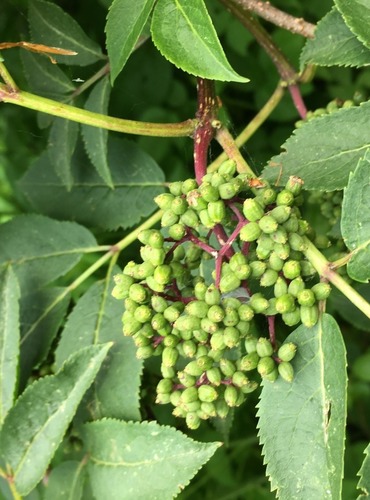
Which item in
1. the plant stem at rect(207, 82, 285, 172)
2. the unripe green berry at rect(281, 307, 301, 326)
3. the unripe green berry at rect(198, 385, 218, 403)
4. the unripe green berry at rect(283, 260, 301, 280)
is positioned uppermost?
the plant stem at rect(207, 82, 285, 172)

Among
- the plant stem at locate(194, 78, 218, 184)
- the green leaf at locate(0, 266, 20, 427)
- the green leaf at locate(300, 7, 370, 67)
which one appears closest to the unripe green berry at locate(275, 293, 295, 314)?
the plant stem at locate(194, 78, 218, 184)

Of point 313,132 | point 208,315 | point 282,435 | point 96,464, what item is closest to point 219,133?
point 313,132

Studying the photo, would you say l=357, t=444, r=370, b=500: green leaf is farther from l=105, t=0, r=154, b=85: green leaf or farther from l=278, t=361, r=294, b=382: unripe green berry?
l=105, t=0, r=154, b=85: green leaf

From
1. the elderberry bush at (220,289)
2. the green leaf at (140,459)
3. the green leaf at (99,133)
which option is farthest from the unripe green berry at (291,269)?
the green leaf at (99,133)

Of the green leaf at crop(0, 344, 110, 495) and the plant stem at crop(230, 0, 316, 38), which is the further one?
the plant stem at crop(230, 0, 316, 38)

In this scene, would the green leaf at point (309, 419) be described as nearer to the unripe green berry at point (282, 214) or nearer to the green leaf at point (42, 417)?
the unripe green berry at point (282, 214)

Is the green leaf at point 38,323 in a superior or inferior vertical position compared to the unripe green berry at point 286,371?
inferior
